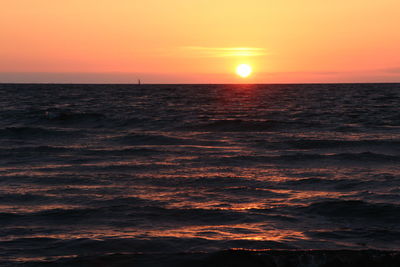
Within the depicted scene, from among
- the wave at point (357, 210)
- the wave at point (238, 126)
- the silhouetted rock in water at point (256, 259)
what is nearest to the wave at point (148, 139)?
the wave at point (238, 126)

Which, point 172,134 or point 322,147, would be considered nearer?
point 322,147

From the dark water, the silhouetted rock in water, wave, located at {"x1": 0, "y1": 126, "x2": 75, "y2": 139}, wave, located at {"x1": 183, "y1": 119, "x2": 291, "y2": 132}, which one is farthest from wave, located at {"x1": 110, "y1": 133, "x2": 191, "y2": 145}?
the silhouetted rock in water

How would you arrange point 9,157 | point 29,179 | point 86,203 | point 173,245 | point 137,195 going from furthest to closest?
point 9,157
point 29,179
point 137,195
point 86,203
point 173,245

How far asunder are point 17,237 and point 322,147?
14708 mm

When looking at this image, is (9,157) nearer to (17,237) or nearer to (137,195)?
(137,195)

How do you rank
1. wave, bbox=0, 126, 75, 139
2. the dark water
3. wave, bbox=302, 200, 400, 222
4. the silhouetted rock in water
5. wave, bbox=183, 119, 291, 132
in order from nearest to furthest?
the silhouetted rock in water
the dark water
wave, bbox=302, 200, 400, 222
wave, bbox=0, 126, 75, 139
wave, bbox=183, 119, 291, 132

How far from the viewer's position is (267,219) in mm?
9578

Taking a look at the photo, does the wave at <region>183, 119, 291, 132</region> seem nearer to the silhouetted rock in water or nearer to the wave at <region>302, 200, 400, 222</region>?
the wave at <region>302, 200, 400, 222</region>

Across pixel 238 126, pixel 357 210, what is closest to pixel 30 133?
pixel 238 126

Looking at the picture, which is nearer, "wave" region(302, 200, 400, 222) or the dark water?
the dark water

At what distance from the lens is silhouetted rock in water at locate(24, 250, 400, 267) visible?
717 cm

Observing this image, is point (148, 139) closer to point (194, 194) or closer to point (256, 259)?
point (194, 194)

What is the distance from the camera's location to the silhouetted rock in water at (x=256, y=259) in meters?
7.17

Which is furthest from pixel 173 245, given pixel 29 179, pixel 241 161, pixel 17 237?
pixel 241 161
